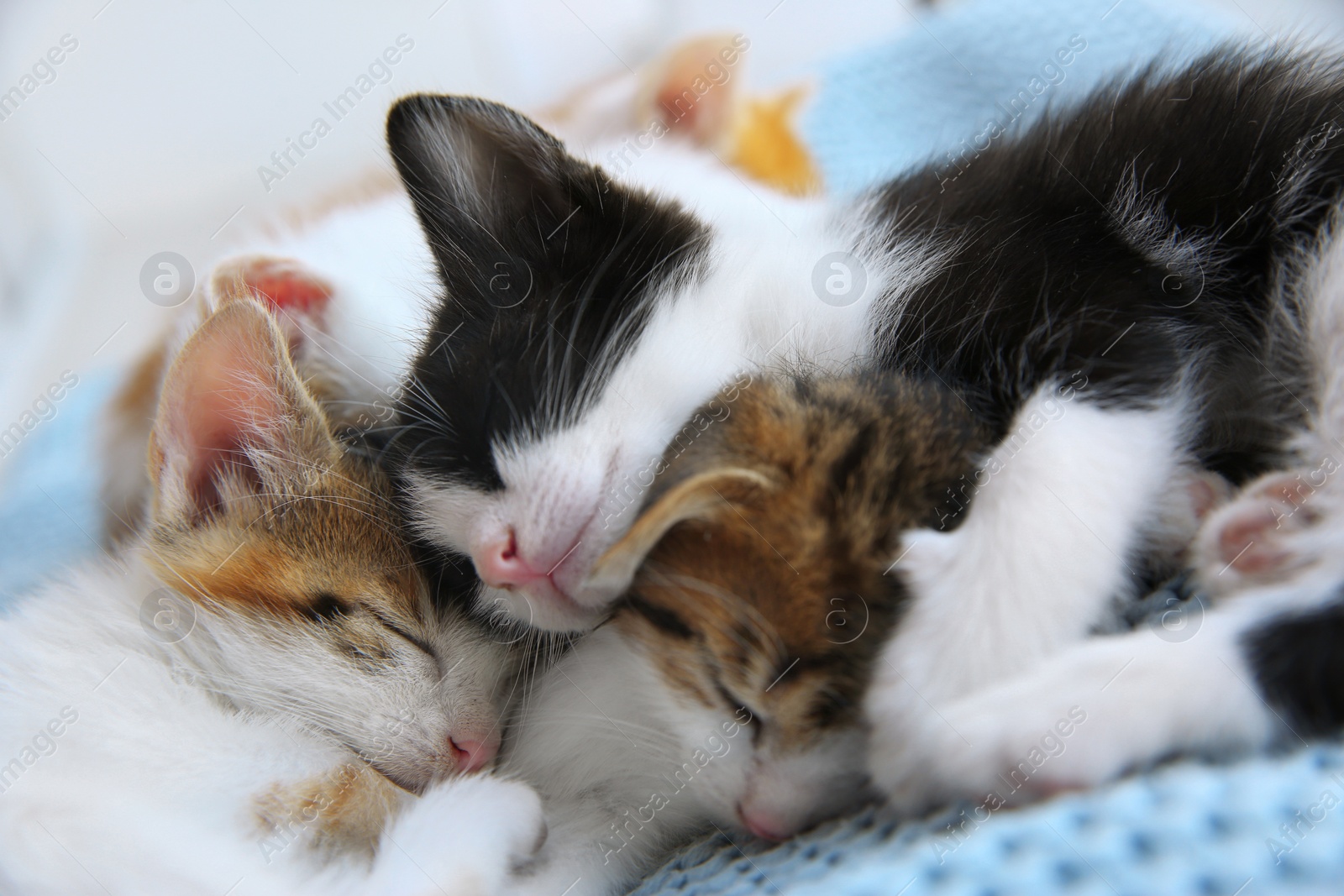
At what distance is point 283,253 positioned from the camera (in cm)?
172

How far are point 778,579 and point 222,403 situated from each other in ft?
2.65

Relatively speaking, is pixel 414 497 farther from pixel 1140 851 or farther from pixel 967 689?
pixel 1140 851

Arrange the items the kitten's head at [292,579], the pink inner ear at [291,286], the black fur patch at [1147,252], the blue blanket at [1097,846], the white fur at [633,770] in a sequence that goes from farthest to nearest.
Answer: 1. the pink inner ear at [291,286]
2. the kitten's head at [292,579]
3. the black fur patch at [1147,252]
4. the white fur at [633,770]
5. the blue blanket at [1097,846]

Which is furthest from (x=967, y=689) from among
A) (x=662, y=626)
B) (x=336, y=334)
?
(x=336, y=334)

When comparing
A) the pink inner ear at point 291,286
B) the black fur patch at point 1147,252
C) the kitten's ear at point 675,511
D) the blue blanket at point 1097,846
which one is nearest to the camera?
the blue blanket at point 1097,846

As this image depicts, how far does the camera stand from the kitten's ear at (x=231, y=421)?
1.16 meters

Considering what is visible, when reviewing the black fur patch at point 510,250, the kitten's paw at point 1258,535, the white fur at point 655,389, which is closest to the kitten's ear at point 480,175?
the black fur patch at point 510,250

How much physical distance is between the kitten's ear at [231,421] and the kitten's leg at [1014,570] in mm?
811

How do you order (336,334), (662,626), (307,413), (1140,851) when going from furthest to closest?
(336,334) → (307,413) → (662,626) → (1140,851)

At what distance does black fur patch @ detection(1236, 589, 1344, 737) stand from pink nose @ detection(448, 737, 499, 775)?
2.58ft

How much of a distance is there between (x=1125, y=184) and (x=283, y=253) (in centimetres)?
143

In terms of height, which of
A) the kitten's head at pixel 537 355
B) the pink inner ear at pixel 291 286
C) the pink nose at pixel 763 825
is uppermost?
the pink inner ear at pixel 291 286

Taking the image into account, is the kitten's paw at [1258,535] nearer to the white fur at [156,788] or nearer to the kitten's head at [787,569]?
the kitten's head at [787,569]

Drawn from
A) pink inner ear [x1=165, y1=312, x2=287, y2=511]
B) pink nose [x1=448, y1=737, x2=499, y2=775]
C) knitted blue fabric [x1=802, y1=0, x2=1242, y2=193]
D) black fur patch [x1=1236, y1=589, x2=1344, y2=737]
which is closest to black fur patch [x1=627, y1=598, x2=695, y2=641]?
pink nose [x1=448, y1=737, x2=499, y2=775]
